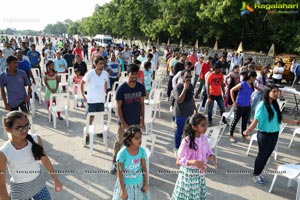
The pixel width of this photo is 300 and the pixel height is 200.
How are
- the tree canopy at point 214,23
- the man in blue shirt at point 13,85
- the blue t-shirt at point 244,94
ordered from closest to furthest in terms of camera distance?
the man in blue shirt at point 13,85
the blue t-shirt at point 244,94
the tree canopy at point 214,23

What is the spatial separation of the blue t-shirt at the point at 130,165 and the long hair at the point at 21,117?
83cm

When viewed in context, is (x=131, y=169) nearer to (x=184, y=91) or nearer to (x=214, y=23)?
(x=184, y=91)

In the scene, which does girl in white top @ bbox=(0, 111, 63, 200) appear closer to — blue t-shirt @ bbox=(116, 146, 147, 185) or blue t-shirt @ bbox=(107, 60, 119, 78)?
blue t-shirt @ bbox=(116, 146, 147, 185)

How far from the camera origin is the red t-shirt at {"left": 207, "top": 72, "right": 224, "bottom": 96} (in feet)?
23.2

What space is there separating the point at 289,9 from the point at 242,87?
730 inches

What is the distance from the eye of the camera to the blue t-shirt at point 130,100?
4340 millimetres

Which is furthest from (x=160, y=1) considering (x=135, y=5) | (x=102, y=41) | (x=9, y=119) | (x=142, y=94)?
(x=9, y=119)

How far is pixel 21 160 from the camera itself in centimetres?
259

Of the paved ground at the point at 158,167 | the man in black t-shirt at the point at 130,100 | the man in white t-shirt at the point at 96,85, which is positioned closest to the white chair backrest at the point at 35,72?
the paved ground at the point at 158,167

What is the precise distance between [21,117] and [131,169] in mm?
1277

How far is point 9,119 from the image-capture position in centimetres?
253

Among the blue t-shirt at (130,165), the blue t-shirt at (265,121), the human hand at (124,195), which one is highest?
the blue t-shirt at (265,121)

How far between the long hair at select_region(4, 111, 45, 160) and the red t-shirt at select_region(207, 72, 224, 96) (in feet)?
17.2

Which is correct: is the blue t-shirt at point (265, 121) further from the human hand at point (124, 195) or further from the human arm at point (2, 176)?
the human arm at point (2, 176)
